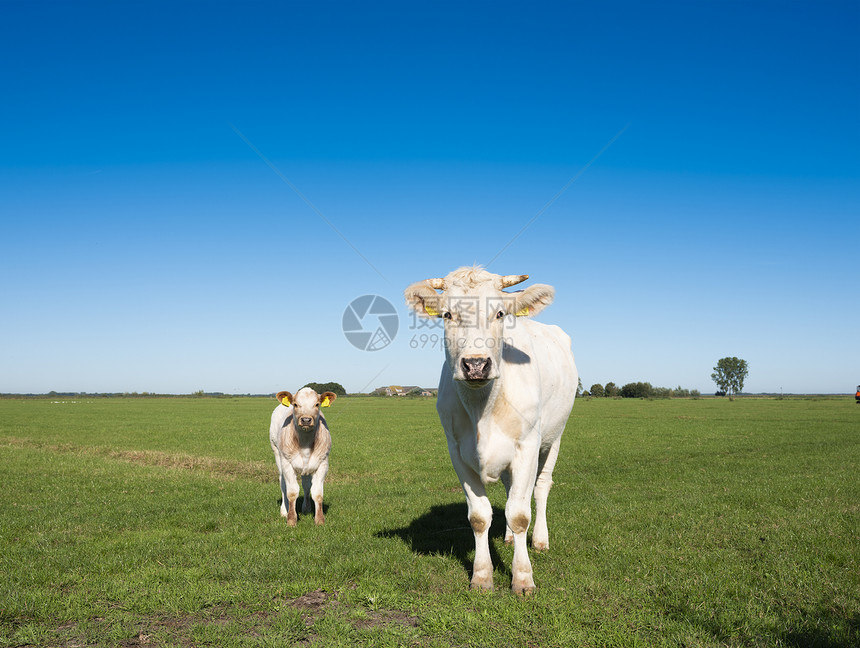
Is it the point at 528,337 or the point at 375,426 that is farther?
the point at 375,426

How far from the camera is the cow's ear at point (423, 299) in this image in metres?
6.02

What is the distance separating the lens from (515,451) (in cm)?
593

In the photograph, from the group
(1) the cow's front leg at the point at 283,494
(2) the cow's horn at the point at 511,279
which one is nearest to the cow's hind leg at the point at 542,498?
(2) the cow's horn at the point at 511,279

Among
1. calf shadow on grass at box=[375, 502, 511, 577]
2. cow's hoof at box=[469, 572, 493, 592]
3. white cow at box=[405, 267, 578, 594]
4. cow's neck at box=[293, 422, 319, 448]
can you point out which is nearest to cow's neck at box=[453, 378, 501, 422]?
white cow at box=[405, 267, 578, 594]

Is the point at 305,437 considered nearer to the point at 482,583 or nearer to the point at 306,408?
the point at 306,408

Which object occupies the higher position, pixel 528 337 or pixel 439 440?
pixel 528 337

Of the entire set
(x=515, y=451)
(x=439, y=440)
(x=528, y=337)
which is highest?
(x=528, y=337)

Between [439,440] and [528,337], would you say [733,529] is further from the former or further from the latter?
[439,440]

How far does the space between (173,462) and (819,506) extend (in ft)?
58.3

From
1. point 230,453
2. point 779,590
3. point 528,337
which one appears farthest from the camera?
point 230,453

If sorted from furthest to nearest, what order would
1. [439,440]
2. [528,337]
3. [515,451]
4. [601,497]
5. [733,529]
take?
[439,440], [601,497], [733,529], [528,337], [515,451]

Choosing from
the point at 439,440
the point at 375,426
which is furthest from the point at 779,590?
the point at 375,426

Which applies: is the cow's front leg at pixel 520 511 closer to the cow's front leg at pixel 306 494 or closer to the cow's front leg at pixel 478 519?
the cow's front leg at pixel 478 519

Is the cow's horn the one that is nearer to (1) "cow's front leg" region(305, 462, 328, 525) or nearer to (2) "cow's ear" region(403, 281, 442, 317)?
(2) "cow's ear" region(403, 281, 442, 317)
